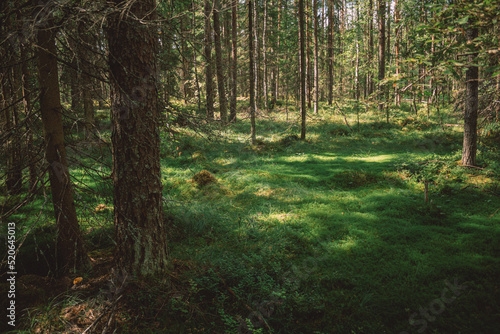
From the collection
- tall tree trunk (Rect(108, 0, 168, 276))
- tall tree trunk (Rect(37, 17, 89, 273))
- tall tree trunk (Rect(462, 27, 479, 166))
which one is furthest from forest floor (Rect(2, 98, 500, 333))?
tall tree trunk (Rect(462, 27, 479, 166))

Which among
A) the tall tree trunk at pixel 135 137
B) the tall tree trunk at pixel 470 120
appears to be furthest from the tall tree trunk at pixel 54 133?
the tall tree trunk at pixel 470 120

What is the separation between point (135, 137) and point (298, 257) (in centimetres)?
369

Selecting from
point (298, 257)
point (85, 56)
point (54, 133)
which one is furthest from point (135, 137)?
point (298, 257)

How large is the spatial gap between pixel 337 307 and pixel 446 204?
5234 mm

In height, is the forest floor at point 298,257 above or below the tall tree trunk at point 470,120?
below

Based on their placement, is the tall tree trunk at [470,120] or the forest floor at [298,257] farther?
the tall tree trunk at [470,120]

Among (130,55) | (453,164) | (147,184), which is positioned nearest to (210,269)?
(147,184)

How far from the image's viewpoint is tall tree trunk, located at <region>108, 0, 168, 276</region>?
3.44 metres

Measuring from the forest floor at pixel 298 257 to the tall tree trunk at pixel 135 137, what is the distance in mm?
386

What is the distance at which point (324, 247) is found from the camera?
5.43m

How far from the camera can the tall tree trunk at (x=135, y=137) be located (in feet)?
11.3

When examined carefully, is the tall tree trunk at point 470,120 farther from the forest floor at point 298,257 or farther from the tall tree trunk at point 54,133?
the tall tree trunk at point 54,133

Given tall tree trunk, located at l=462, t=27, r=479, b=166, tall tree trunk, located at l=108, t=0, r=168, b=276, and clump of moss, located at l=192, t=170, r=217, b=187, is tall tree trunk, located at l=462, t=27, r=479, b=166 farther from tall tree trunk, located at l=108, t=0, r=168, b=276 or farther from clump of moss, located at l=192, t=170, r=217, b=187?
tall tree trunk, located at l=108, t=0, r=168, b=276

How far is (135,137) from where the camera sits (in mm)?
3559
